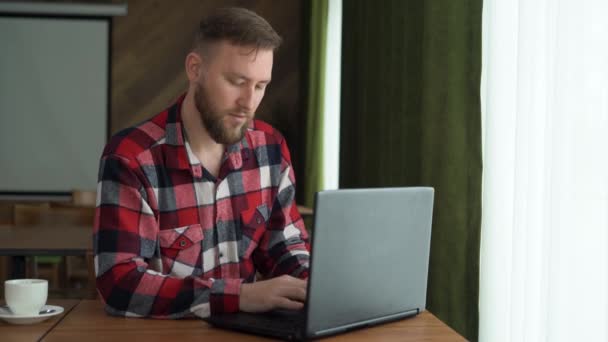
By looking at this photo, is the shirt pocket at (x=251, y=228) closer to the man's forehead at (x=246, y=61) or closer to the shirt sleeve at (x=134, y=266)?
the shirt sleeve at (x=134, y=266)

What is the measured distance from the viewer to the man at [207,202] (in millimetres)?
1533

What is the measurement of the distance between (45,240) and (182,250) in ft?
5.60

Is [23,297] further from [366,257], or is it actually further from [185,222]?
[366,257]

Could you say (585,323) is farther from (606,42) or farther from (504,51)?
(504,51)

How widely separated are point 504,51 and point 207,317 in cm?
124

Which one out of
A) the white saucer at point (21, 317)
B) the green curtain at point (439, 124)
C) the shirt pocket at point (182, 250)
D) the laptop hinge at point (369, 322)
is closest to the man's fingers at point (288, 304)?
the laptop hinge at point (369, 322)

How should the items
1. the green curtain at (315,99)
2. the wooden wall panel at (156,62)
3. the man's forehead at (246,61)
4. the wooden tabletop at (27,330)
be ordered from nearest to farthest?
the wooden tabletop at (27,330) < the man's forehead at (246,61) < the green curtain at (315,99) < the wooden wall panel at (156,62)

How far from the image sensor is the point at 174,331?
4.69 feet

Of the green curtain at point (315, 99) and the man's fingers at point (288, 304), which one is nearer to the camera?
the man's fingers at point (288, 304)

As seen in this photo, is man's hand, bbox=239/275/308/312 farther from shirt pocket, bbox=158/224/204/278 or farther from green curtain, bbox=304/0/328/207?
green curtain, bbox=304/0/328/207

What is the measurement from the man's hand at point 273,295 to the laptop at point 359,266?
2 centimetres

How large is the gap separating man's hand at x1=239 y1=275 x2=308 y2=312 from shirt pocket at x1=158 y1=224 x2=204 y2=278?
0.27m

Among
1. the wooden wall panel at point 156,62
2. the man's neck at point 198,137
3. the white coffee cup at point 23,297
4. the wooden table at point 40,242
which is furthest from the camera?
the wooden wall panel at point 156,62

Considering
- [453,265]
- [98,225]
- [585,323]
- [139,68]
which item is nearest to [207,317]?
[98,225]
